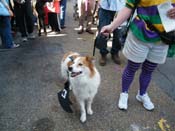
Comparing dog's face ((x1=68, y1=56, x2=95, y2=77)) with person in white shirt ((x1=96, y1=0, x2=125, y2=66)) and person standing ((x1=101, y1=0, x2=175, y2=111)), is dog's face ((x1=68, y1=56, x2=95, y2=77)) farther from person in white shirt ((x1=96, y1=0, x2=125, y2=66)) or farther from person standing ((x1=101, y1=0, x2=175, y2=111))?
person in white shirt ((x1=96, y1=0, x2=125, y2=66))

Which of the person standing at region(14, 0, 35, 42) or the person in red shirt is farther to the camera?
the person in red shirt

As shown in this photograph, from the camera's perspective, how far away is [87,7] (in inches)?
195

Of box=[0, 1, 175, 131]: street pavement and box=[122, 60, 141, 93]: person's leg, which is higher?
box=[122, 60, 141, 93]: person's leg

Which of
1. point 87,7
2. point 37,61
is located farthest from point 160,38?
point 87,7

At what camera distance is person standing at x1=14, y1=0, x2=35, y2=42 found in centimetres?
416

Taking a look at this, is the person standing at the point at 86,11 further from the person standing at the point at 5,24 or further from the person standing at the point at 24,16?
the person standing at the point at 5,24

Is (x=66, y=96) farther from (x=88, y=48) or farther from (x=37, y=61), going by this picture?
(x=88, y=48)

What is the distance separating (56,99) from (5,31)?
199 cm

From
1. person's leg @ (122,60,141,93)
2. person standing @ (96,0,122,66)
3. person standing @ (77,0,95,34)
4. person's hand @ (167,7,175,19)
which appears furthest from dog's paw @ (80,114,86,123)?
person standing @ (77,0,95,34)

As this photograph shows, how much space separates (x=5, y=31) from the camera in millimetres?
3961

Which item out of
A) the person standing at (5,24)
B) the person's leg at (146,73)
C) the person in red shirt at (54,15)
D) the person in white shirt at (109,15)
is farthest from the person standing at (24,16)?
the person's leg at (146,73)

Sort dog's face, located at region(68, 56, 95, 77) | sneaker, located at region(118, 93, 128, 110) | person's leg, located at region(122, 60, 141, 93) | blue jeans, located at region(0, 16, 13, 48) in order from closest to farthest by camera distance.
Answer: dog's face, located at region(68, 56, 95, 77) < person's leg, located at region(122, 60, 141, 93) < sneaker, located at region(118, 93, 128, 110) < blue jeans, located at region(0, 16, 13, 48)

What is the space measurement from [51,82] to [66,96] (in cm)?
87

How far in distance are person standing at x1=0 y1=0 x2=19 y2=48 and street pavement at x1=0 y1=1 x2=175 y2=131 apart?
17 centimetres
